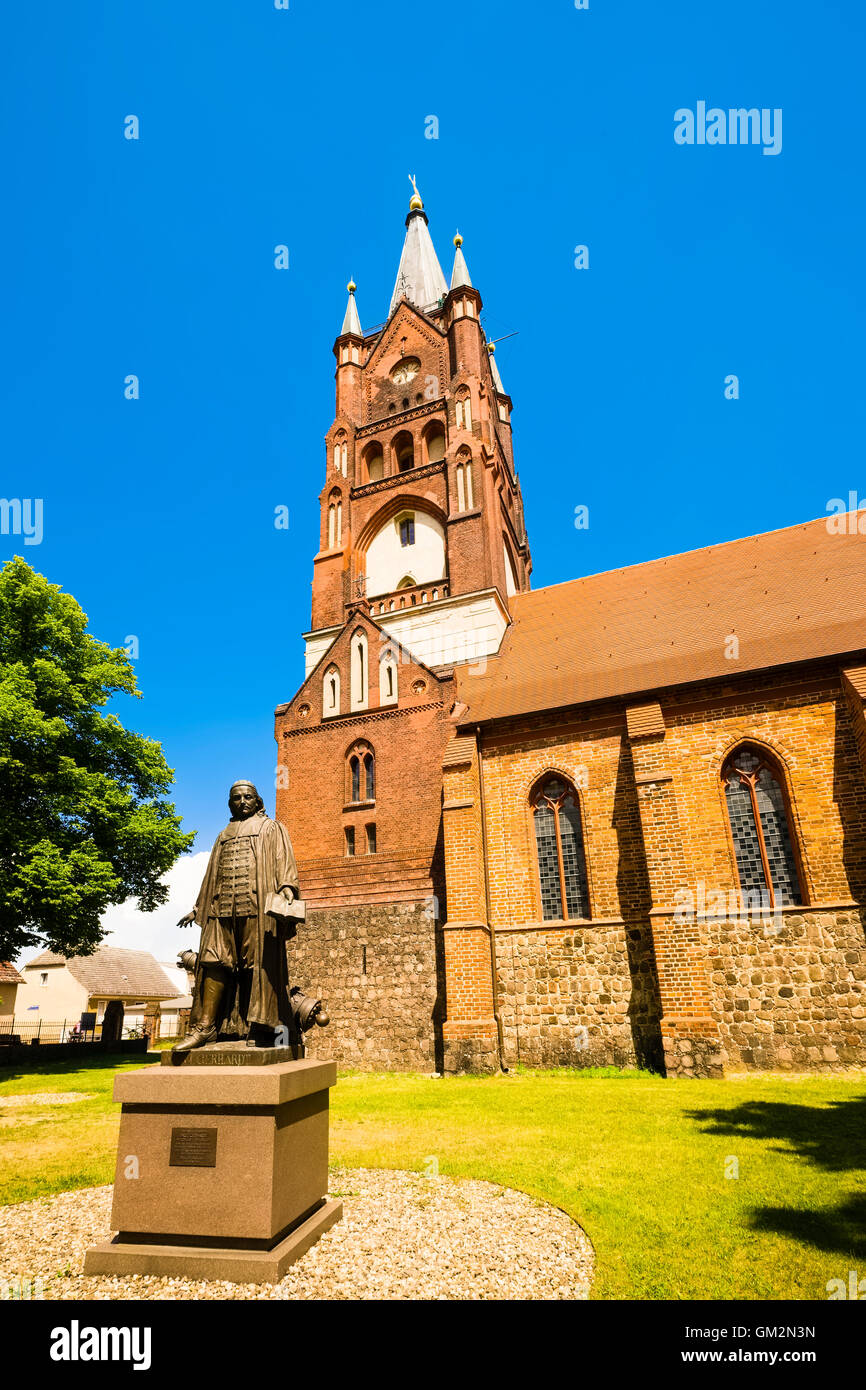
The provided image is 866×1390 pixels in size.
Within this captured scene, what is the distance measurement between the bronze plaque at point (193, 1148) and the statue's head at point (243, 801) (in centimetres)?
253

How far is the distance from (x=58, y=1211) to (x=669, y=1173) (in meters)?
5.88

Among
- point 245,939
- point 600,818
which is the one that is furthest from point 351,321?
point 245,939

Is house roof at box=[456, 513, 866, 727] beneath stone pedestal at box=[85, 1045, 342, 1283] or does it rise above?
above

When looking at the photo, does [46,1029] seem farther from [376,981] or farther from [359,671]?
[359,671]

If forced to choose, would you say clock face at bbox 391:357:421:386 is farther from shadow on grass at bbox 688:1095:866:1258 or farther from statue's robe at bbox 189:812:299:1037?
shadow on grass at bbox 688:1095:866:1258

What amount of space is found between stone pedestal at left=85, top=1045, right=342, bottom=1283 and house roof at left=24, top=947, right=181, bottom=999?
4074 cm

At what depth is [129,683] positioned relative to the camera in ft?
72.2

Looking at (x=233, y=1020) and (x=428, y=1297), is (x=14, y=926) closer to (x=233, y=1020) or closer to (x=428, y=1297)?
(x=233, y=1020)

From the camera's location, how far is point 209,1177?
4984 millimetres

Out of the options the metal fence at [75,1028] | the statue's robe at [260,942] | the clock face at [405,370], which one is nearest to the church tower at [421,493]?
the clock face at [405,370]

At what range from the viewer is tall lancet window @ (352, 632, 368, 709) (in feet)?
70.6

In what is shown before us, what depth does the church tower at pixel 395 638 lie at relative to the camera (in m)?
18.0

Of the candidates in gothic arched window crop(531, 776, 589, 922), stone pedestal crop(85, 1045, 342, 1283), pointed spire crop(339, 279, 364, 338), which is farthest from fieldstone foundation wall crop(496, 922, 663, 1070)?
pointed spire crop(339, 279, 364, 338)
